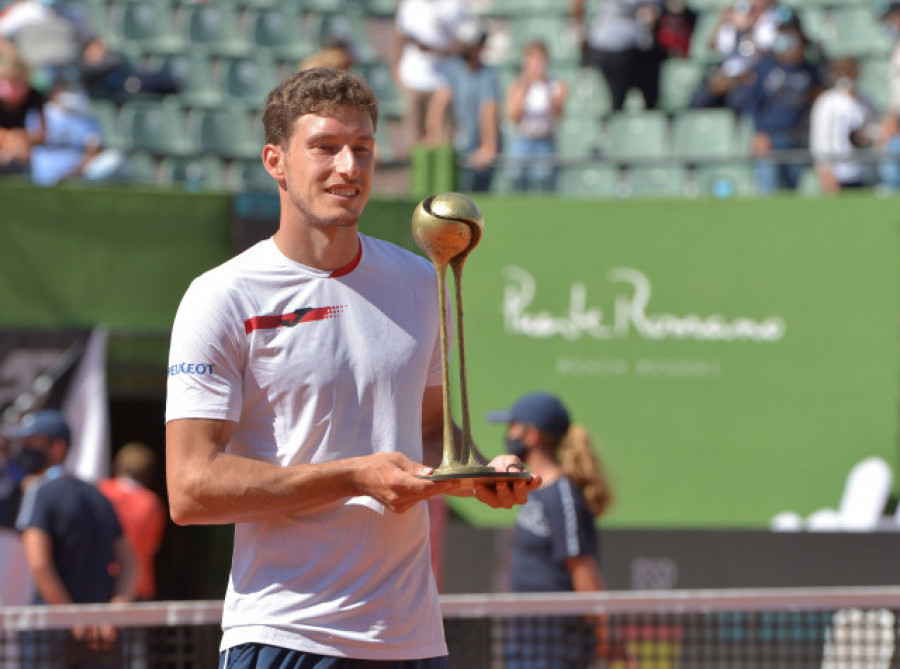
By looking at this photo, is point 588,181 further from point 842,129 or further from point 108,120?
point 108,120

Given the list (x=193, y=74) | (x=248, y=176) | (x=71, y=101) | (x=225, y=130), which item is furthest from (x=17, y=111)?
(x=193, y=74)

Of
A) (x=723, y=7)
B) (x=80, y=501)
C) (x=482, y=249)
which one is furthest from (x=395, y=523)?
(x=723, y=7)

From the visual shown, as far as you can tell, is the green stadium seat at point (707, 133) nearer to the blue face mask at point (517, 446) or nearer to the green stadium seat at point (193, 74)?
the green stadium seat at point (193, 74)

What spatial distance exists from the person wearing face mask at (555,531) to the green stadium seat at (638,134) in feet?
24.7

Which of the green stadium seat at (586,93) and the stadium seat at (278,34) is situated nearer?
the green stadium seat at (586,93)

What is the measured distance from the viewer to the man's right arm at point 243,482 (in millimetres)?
2898

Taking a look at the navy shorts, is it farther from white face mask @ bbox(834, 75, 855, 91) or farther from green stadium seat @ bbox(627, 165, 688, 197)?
white face mask @ bbox(834, 75, 855, 91)

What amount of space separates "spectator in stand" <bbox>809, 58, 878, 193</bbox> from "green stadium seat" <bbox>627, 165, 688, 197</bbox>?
113 cm

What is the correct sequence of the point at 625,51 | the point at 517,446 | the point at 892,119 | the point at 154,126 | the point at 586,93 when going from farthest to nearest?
the point at 586,93 < the point at 154,126 < the point at 625,51 < the point at 892,119 < the point at 517,446

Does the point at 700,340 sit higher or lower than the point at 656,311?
lower

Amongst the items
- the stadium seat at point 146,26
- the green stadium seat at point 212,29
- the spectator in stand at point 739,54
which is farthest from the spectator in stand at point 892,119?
the stadium seat at point 146,26

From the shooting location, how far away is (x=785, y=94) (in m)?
13.2

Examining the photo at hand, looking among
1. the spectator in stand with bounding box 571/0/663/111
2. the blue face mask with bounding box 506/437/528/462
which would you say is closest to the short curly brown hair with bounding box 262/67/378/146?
the blue face mask with bounding box 506/437/528/462

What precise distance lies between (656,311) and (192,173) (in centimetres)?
431
